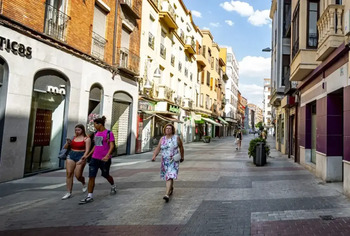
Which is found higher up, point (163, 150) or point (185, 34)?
point (185, 34)

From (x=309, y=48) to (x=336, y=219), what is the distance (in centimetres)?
719

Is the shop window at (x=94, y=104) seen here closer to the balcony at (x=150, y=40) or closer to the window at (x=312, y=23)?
the balcony at (x=150, y=40)

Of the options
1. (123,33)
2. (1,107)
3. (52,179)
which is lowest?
(52,179)

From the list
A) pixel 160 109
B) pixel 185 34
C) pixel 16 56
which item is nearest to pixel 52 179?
pixel 16 56

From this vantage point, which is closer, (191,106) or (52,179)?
(52,179)

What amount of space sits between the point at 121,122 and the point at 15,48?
7.69m

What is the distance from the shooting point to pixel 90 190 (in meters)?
5.59

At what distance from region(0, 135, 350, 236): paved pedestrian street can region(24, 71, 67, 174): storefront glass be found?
1232 mm

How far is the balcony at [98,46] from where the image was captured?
1176cm

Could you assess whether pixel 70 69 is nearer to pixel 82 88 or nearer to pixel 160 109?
pixel 82 88

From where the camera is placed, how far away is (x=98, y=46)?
12141 millimetres

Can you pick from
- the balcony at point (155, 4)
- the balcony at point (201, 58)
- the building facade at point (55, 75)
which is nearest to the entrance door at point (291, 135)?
the building facade at point (55, 75)

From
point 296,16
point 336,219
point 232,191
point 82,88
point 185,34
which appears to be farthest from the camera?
point 185,34

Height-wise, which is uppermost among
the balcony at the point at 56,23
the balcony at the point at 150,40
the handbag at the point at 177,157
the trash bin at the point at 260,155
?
the balcony at the point at 150,40
